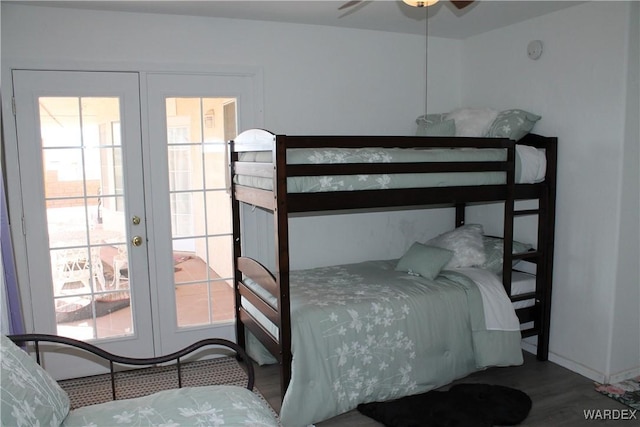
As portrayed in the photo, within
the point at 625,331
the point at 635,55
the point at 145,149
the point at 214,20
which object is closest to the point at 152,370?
the point at 145,149

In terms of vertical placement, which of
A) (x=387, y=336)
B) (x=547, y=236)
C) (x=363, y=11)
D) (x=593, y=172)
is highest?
(x=363, y=11)

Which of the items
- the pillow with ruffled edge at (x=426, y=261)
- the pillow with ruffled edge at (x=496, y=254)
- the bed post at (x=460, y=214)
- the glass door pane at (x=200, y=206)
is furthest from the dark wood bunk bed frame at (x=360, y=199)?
the bed post at (x=460, y=214)

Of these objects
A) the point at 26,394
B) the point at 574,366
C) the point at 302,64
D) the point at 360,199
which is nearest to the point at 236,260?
the point at 360,199

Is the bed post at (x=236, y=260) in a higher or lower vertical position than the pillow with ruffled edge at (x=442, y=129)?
lower

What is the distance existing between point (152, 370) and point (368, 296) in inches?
66.1

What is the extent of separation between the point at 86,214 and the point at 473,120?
2.82 metres

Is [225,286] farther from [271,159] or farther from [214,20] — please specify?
[214,20]

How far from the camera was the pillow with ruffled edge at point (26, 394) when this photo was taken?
160cm

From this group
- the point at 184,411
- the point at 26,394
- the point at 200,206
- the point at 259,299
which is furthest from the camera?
the point at 200,206

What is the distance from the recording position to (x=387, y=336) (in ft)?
10.0

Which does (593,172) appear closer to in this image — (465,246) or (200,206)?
(465,246)

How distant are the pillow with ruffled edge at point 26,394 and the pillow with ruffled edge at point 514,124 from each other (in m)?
3.07

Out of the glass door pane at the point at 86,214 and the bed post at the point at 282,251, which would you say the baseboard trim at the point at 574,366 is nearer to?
the bed post at the point at 282,251

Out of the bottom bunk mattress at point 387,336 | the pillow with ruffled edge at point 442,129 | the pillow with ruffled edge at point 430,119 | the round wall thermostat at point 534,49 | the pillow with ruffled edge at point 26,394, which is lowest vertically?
the bottom bunk mattress at point 387,336
